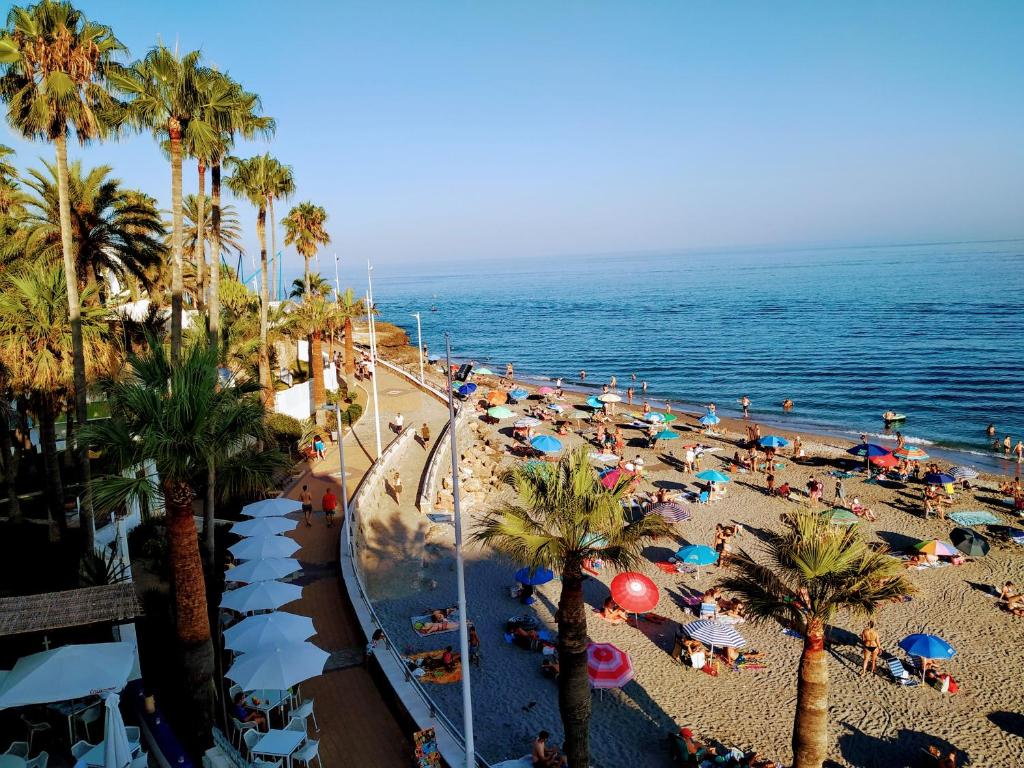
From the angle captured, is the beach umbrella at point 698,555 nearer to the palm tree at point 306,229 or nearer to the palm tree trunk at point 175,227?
the palm tree trunk at point 175,227

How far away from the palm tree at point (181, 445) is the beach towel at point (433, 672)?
5913mm

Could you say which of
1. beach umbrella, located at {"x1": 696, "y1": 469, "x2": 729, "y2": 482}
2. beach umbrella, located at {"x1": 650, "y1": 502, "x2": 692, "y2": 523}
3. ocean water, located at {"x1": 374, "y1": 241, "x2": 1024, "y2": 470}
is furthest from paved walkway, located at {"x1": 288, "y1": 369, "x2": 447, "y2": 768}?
ocean water, located at {"x1": 374, "y1": 241, "x2": 1024, "y2": 470}

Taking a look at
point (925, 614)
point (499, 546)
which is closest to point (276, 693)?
point (499, 546)

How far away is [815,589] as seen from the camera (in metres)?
10.2

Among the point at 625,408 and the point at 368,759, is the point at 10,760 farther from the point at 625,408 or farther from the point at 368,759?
the point at 625,408

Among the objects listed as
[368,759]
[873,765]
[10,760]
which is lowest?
[873,765]

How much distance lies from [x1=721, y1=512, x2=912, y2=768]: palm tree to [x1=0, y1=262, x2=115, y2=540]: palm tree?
49.7 feet

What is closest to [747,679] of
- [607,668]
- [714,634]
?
[714,634]

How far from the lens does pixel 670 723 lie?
15.0 metres

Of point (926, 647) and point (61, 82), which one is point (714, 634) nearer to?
point (926, 647)

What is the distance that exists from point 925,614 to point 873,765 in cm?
730

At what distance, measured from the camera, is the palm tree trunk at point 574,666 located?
33.7 feet

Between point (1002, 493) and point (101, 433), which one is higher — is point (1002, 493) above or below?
below

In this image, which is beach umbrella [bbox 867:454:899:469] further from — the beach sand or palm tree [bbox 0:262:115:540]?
palm tree [bbox 0:262:115:540]
